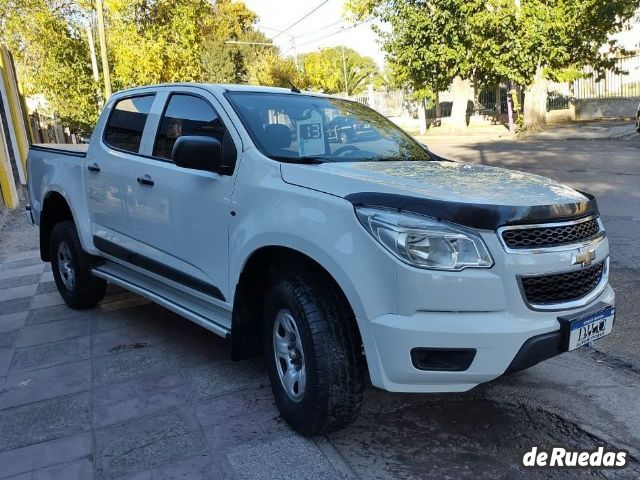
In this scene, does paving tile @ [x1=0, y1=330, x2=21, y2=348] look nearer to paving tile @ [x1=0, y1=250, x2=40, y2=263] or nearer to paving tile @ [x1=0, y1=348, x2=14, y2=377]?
paving tile @ [x1=0, y1=348, x2=14, y2=377]

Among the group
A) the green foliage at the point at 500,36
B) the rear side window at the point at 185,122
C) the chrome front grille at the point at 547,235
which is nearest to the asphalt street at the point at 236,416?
the chrome front grille at the point at 547,235

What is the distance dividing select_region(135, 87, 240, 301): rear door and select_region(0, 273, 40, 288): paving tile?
11.1 ft

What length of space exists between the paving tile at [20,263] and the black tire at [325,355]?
625 cm

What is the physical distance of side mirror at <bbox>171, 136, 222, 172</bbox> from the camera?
3.27 meters

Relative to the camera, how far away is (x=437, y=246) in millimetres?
2498

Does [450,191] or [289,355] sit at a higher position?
[450,191]

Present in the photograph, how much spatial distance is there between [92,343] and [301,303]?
2519mm

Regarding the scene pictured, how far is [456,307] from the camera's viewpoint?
8.11 feet

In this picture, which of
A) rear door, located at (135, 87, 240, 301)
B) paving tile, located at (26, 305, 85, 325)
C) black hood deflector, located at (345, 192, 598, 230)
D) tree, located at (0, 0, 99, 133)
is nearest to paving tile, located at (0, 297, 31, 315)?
paving tile, located at (26, 305, 85, 325)

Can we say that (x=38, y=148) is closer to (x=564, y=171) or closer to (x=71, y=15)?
(x=564, y=171)

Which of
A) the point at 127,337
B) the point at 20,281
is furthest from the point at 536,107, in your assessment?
the point at 127,337

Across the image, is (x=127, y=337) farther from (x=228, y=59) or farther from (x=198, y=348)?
(x=228, y=59)

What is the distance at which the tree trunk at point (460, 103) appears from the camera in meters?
27.8

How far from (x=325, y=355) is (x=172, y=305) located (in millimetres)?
1536
